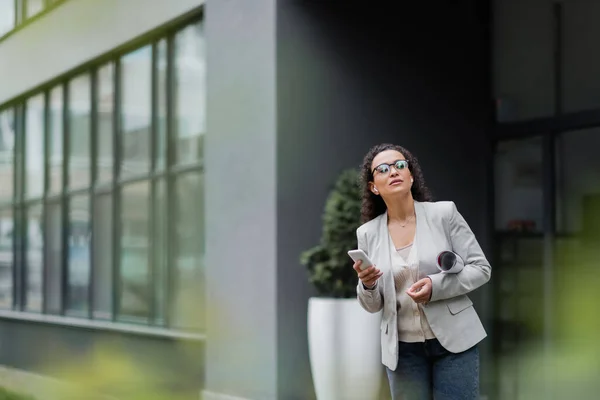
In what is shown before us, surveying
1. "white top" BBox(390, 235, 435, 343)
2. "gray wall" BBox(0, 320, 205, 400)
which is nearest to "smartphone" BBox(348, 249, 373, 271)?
"white top" BBox(390, 235, 435, 343)

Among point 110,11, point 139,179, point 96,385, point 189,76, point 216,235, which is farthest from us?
point 139,179

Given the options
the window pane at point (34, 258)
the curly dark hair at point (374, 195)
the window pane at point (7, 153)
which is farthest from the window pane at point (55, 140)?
the curly dark hair at point (374, 195)

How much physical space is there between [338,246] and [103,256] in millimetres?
5369

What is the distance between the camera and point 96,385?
1007mm

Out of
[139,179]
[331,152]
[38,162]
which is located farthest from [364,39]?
[38,162]

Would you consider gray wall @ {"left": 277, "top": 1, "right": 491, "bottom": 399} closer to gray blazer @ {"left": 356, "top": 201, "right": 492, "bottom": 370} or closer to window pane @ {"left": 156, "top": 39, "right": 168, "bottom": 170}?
window pane @ {"left": 156, "top": 39, "right": 168, "bottom": 170}

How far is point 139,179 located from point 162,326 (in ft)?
5.74

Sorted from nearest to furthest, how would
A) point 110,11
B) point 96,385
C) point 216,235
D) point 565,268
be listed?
point 96,385, point 110,11, point 565,268, point 216,235

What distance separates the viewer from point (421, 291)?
335 cm

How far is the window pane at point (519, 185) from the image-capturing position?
27.6ft

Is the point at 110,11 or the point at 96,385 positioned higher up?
the point at 110,11

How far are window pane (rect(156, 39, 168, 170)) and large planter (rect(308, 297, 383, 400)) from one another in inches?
151

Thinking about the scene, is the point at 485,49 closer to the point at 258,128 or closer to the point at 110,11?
the point at 258,128

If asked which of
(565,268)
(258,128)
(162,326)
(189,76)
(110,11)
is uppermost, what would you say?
(189,76)
